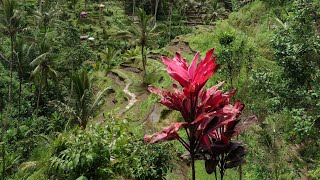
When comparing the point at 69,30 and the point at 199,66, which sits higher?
the point at 199,66

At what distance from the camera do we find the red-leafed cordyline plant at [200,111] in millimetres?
1868

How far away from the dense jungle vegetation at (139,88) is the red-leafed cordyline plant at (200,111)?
3.3 inches

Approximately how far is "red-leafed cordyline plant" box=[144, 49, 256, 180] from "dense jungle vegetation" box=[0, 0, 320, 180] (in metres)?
0.08

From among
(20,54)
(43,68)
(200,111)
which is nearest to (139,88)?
(43,68)

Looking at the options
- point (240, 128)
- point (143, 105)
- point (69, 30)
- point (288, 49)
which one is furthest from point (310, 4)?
point (69, 30)

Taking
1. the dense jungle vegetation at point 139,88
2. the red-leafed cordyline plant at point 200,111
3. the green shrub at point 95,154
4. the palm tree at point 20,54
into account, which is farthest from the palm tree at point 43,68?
the red-leafed cordyline plant at point 200,111

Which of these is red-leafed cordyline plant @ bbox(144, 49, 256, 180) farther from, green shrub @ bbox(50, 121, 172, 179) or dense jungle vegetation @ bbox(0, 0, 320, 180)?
green shrub @ bbox(50, 121, 172, 179)

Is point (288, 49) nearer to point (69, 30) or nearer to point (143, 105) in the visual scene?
point (143, 105)

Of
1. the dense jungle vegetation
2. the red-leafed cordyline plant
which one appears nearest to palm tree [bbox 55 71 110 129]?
the dense jungle vegetation

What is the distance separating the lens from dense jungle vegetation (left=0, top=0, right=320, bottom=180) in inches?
154

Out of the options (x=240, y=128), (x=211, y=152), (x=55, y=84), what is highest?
(x=240, y=128)

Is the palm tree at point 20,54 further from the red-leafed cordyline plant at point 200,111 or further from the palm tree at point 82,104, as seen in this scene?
the red-leafed cordyline plant at point 200,111

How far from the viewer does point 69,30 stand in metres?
21.3

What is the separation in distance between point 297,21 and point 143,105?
306 inches
